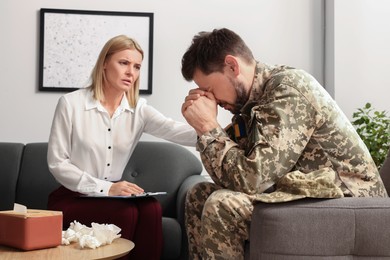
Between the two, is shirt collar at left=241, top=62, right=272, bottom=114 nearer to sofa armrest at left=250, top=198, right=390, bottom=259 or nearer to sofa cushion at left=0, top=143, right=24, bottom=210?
sofa armrest at left=250, top=198, right=390, bottom=259

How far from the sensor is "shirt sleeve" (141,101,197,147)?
2945 mm

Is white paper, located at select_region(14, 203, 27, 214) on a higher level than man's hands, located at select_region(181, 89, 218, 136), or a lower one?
lower

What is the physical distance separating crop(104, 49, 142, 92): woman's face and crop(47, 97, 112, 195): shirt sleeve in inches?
10.3

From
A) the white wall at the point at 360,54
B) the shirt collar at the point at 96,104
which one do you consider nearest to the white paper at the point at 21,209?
the shirt collar at the point at 96,104

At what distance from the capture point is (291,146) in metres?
1.85

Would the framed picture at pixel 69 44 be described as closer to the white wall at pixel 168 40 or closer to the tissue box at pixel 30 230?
the white wall at pixel 168 40

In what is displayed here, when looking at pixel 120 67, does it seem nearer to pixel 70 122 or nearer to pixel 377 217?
pixel 70 122

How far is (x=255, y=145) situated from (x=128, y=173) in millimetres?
1791

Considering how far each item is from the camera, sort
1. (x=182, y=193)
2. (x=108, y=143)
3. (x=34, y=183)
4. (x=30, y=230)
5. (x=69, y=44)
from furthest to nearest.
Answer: (x=69, y=44) < (x=34, y=183) < (x=182, y=193) < (x=108, y=143) < (x=30, y=230)

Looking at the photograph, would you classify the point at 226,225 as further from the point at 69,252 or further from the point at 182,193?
the point at 182,193

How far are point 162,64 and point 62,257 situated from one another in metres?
2.21

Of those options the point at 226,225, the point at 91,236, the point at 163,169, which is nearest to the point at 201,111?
the point at 226,225

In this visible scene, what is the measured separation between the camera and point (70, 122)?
284 cm

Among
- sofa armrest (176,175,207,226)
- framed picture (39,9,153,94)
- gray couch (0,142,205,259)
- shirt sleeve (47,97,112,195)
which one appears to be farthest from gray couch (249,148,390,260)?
framed picture (39,9,153,94)
